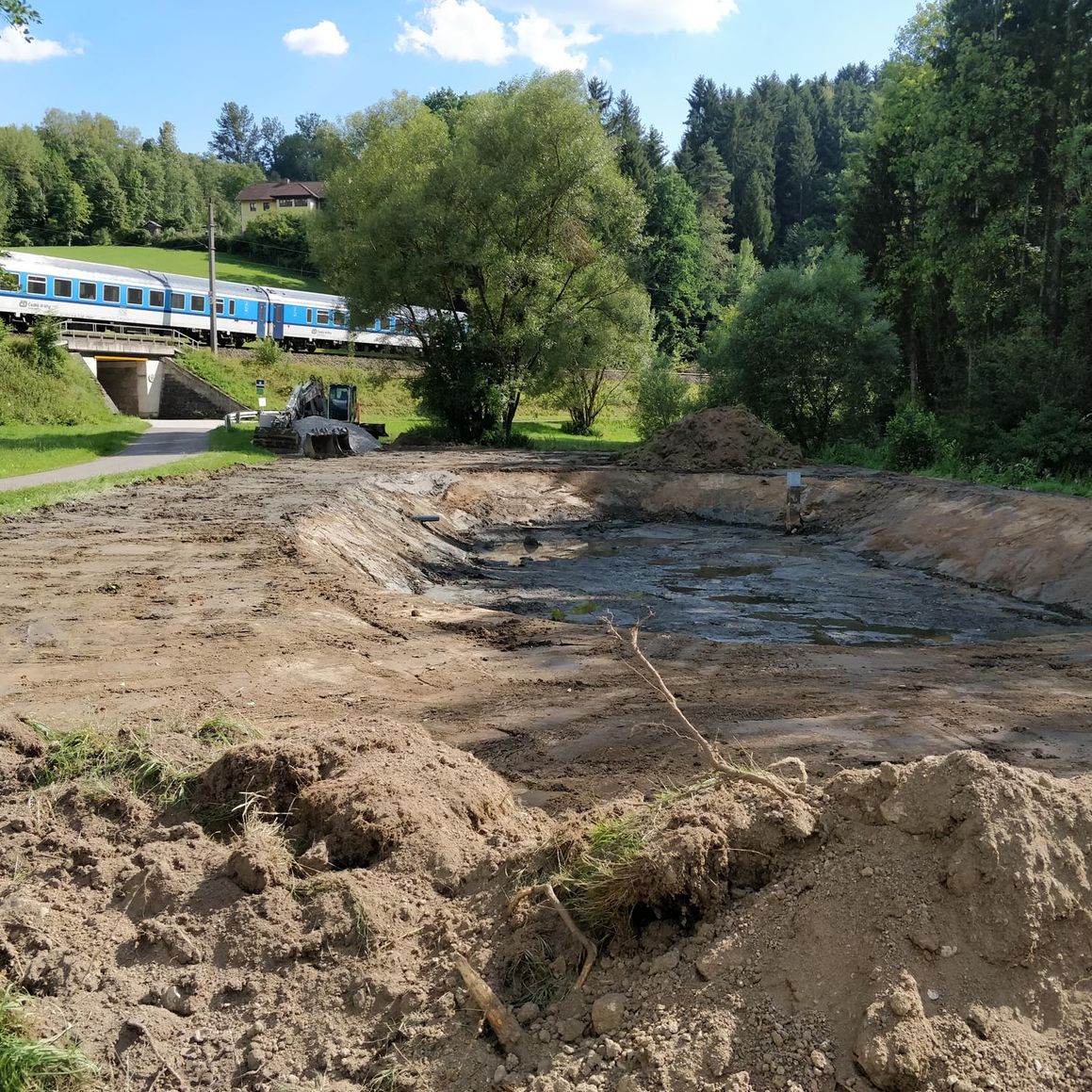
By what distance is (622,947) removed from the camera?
355 centimetres

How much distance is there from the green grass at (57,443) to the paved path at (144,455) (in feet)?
1.14

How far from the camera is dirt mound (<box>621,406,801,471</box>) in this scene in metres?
27.0

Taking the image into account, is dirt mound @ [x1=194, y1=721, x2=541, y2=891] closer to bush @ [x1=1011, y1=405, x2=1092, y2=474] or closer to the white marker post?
the white marker post

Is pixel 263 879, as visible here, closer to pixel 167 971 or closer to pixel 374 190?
pixel 167 971

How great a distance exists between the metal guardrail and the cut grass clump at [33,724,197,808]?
3906 centimetres

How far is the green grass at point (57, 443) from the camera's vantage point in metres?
21.5

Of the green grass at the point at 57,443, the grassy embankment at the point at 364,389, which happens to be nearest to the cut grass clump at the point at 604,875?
the green grass at the point at 57,443

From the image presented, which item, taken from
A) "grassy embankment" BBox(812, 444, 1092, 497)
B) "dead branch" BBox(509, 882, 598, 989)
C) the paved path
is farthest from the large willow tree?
"dead branch" BBox(509, 882, 598, 989)

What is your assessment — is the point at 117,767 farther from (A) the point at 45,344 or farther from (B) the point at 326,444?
(A) the point at 45,344

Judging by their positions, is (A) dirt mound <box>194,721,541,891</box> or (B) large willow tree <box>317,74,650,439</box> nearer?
(A) dirt mound <box>194,721,541,891</box>

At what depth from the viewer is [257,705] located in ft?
22.6

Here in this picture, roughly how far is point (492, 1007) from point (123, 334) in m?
48.7

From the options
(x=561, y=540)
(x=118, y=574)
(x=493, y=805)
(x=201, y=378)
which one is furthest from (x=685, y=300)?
(x=493, y=805)

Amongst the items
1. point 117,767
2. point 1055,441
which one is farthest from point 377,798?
point 1055,441
